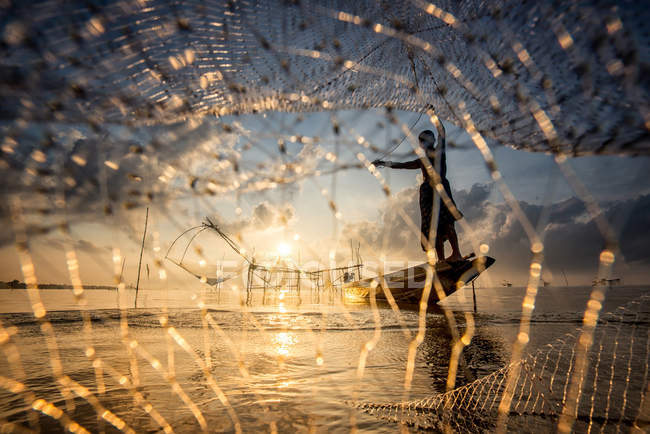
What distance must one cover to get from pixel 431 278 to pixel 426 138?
4.76m

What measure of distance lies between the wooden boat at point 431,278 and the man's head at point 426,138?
3.11 meters

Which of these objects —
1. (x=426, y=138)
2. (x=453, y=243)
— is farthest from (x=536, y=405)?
(x=453, y=243)

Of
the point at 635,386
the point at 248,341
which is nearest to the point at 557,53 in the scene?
the point at 635,386

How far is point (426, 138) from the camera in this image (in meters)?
6.25

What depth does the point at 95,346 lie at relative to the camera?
193 inches

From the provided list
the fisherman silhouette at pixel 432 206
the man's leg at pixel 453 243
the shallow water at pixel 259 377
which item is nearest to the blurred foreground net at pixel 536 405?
the shallow water at pixel 259 377

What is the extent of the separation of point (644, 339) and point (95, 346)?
34.6 feet

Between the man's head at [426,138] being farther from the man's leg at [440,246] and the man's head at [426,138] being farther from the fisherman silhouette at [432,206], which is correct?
the man's leg at [440,246]

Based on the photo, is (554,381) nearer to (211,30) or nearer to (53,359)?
(211,30)

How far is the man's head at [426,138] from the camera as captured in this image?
20.4ft

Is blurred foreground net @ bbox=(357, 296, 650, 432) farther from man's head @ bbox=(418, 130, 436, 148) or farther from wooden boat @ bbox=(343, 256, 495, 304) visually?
man's head @ bbox=(418, 130, 436, 148)

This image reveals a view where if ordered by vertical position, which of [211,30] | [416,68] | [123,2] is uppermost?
[416,68]

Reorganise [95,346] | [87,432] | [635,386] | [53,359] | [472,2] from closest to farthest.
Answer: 1. [87,432]
2. [472,2]
3. [635,386]
4. [53,359]
5. [95,346]

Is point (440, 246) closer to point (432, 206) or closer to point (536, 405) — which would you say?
point (432, 206)
